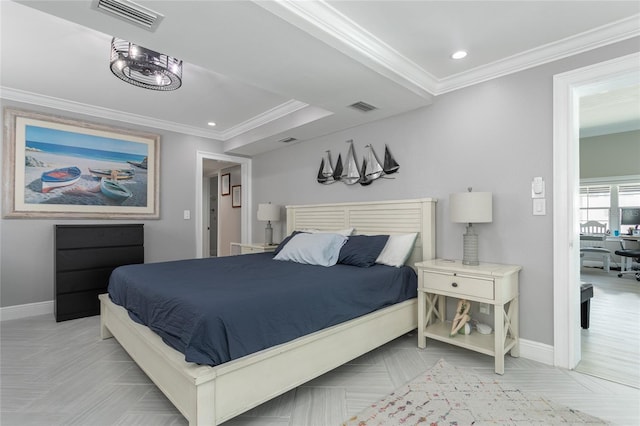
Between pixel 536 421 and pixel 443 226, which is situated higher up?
pixel 443 226

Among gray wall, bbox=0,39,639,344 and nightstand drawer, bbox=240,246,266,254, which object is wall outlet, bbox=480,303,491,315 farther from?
nightstand drawer, bbox=240,246,266,254

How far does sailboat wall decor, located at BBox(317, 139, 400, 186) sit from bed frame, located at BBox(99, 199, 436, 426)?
421 mm

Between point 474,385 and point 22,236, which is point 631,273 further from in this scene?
point 22,236

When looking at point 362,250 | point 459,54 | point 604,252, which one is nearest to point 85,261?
point 362,250

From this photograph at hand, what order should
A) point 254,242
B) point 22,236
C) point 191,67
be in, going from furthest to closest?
point 254,242
point 22,236
point 191,67

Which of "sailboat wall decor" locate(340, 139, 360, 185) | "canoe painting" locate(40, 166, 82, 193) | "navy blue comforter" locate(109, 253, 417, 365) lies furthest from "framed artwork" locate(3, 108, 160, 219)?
"sailboat wall decor" locate(340, 139, 360, 185)

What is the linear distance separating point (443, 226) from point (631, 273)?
Answer: 5133 mm

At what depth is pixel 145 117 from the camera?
14.0ft

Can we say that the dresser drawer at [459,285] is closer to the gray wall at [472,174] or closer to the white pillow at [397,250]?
the white pillow at [397,250]

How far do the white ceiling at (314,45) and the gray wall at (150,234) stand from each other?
3.81ft

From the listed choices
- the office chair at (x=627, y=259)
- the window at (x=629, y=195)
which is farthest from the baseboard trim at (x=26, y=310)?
the window at (x=629, y=195)

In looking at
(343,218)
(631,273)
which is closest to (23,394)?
(343,218)

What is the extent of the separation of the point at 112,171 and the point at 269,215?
82.5 inches

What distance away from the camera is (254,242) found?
534cm
